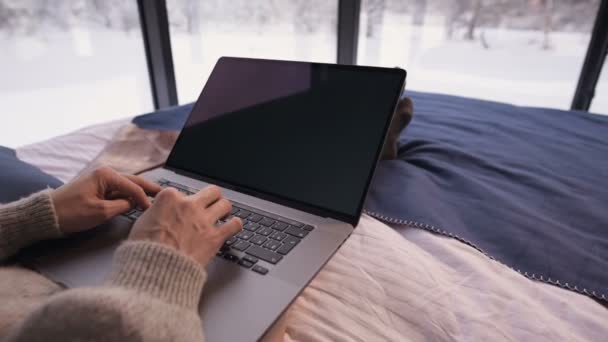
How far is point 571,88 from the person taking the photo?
2432 millimetres

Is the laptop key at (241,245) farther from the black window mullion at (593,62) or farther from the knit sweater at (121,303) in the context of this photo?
the black window mullion at (593,62)

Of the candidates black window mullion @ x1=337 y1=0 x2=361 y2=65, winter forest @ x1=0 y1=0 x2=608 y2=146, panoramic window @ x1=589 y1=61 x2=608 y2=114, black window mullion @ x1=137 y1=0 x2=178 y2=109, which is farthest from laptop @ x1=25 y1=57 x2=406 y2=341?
panoramic window @ x1=589 y1=61 x2=608 y2=114

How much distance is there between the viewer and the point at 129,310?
0.29 metres

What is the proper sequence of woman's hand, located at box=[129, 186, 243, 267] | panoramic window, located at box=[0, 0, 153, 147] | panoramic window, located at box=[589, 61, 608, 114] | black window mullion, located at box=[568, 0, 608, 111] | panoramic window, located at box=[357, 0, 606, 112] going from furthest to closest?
1. panoramic window, located at box=[357, 0, 606, 112]
2. panoramic window, located at box=[589, 61, 608, 114]
3. black window mullion, located at box=[568, 0, 608, 111]
4. panoramic window, located at box=[0, 0, 153, 147]
5. woman's hand, located at box=[129, 186, 243, 267]

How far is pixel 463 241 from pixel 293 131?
0.36 m

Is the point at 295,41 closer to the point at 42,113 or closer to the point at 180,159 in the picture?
the point at 42,113

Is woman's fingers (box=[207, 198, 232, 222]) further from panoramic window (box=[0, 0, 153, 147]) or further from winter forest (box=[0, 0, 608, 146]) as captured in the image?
panoramic window (box=[0, 0, 153, 147])

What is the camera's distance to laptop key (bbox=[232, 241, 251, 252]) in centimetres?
46

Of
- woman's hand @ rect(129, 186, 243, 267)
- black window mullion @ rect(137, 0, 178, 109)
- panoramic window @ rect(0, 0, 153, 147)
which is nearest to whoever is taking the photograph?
woman's hand @ rect(129, 186, 243, 267)

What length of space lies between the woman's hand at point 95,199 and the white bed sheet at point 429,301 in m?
0.29

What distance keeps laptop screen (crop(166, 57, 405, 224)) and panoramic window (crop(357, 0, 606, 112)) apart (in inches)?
93.3

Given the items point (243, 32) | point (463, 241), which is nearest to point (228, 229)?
point (463, 241)

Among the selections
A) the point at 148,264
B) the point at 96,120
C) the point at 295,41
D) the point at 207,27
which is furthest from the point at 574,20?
the point at 96,120

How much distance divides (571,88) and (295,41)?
2130 mm
